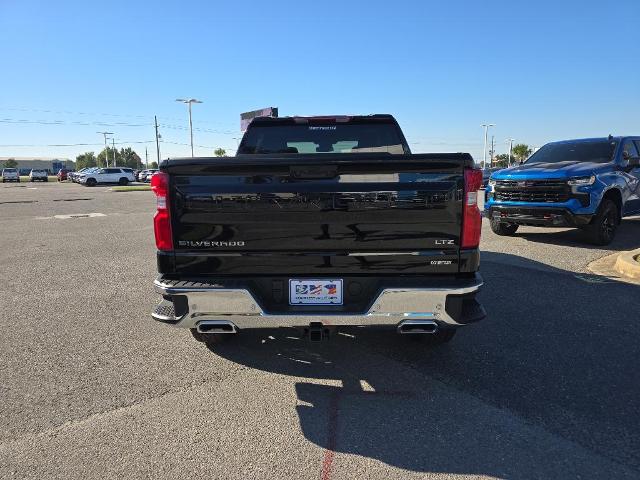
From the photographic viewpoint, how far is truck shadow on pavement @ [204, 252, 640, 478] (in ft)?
8.35

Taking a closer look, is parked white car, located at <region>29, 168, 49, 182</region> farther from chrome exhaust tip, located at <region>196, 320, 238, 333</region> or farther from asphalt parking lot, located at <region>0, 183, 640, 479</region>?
chrome exhaust tip, located at <region>196, 320, 238, 333</region>

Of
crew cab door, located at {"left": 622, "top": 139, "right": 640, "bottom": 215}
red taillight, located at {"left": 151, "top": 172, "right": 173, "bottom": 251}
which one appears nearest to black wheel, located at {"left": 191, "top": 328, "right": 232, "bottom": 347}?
red taillight, located at {"left": 151, "top": 172, "right": 173, "bottom": 251}

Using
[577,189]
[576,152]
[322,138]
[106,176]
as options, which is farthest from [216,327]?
[106,176]

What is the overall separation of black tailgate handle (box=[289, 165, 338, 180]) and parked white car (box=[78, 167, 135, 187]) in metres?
47.2

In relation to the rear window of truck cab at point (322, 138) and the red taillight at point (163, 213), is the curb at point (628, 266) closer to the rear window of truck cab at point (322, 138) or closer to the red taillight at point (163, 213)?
the rear window of truck cab at point (322, 138)

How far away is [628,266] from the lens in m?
6.41

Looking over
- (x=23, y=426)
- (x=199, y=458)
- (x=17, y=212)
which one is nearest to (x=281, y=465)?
(x=199, y=458)

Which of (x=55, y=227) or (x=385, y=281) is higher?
(x=385, y=281)

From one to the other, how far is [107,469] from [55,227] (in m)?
11.7

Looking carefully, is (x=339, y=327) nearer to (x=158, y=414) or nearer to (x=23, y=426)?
(x=158, y=414)

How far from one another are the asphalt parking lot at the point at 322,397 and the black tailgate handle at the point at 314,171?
4.49ft

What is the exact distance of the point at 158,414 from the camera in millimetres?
2977

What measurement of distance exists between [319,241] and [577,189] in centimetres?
675

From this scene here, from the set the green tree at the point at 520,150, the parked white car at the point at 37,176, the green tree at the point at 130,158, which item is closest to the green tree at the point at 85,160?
the green tree at the point at 130,158
